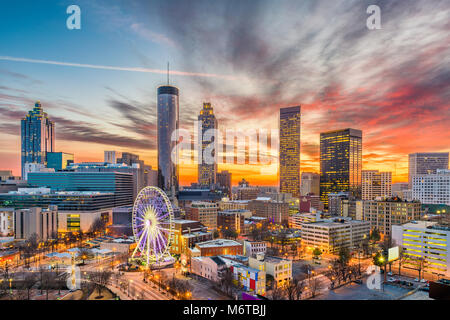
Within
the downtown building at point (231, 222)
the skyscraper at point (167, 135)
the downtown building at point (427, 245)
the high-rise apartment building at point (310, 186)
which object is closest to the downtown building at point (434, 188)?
the downtown building at point (427, 245)

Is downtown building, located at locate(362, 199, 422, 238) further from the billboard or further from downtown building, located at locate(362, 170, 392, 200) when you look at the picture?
downtown building, located at locate(362, 170, 392, 200)

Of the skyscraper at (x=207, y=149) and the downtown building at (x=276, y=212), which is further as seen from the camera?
the skyscraper at (x=207, y=149)

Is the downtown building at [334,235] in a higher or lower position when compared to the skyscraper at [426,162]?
lower

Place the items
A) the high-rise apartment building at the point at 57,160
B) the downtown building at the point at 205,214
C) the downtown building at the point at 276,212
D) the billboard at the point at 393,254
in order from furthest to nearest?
the high-rise apartment building at the point at 57,160 < the downtown building at the point at 276,212 < the downtown building at the point at 205,214 < the billboard at the point at 393,254

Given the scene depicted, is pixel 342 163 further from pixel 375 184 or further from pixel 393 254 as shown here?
pixel 393 254

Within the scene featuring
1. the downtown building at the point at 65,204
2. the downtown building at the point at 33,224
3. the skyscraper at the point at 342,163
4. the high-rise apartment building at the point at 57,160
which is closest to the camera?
the downtown building at the point at 33,224

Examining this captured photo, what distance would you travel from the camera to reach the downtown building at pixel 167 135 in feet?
162

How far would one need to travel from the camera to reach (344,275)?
39.0 ft

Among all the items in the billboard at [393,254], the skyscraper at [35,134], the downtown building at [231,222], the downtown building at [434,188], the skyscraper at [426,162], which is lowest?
the downtown building at [231,222]

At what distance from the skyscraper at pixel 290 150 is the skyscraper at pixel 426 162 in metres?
19.5

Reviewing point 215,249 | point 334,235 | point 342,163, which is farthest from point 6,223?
point 342,163

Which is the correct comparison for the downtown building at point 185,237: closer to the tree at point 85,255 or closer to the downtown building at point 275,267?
the tree at point 85,255

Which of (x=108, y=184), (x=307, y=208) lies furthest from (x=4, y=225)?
(x=307, y=208)

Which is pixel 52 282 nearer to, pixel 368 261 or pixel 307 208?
pixel 368 261
